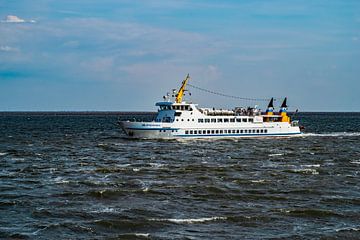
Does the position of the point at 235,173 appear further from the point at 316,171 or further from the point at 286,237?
the point at 286,237

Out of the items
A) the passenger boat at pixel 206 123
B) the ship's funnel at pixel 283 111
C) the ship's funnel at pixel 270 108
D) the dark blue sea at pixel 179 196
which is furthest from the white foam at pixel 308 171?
the ship's funnel at pixel 283 111

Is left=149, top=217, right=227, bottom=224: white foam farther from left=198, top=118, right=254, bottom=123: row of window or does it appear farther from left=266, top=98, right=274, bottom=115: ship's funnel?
left=266, top=98, right=274, bottom=115: ship's funnel

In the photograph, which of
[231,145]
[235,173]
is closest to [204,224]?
[235,173]

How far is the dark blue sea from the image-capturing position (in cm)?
2612

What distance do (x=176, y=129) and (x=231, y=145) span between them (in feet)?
34.2

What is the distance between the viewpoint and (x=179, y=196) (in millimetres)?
34812

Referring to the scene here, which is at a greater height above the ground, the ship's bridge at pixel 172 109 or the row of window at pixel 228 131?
the ship's bridge at pixel 172 109

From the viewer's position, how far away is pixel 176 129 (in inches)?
3273

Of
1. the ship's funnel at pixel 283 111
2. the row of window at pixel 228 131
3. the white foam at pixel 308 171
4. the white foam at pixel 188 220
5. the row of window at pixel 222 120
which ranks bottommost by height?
the white foam at pixel 188 220

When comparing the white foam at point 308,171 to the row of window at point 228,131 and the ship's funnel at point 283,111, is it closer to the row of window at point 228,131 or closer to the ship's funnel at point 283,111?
the row of window at point 228,131

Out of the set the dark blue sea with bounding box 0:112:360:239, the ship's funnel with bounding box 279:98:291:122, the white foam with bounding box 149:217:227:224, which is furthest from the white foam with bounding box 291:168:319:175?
the ship's funnel with bounding box 279:98:291:122

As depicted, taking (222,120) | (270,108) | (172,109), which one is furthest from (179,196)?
(270,108)

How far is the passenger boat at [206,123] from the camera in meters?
83.1

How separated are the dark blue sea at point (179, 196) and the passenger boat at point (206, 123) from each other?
69.7 feet
